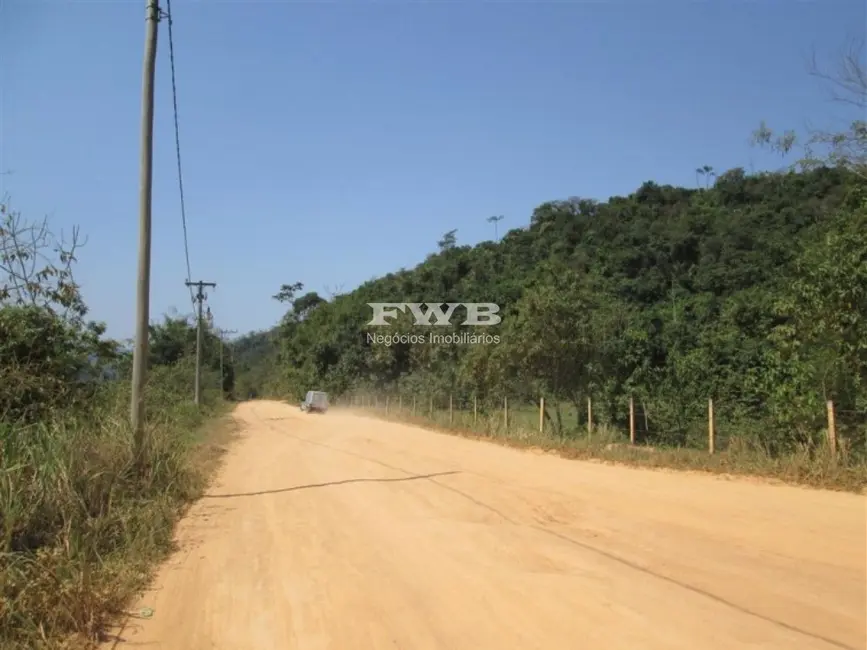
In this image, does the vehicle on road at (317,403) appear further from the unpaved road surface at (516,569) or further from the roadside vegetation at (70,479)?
the unpaved road surface at (516,569)

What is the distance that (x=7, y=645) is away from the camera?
416cm

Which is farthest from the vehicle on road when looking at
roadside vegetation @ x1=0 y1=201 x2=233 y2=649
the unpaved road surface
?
the unpaved road surface

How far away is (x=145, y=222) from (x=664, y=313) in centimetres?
2646

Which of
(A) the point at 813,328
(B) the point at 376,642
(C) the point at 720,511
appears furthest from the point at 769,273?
(B) the point at 376,642

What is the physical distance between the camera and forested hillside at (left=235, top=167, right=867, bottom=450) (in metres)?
11.1

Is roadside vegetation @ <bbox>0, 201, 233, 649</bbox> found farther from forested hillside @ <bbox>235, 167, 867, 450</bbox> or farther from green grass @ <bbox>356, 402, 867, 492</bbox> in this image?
forested hillside @ <bbox>235, 167, 867, 450</bbox>

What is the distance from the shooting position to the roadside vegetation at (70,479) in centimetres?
473

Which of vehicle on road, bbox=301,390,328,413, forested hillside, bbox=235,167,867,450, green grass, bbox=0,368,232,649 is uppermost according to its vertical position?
forested hillside, bbox=235,167,867,450

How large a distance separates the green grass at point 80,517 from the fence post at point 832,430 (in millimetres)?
10092

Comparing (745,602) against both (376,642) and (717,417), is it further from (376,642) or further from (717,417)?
(717,417)

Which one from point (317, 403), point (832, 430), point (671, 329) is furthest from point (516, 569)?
point (317, 403)

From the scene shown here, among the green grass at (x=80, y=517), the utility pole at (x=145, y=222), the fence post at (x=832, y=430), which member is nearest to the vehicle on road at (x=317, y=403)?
the green grass at (x=80, y=517)

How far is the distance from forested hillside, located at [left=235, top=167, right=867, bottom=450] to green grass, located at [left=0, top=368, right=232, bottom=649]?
1085 centimetres

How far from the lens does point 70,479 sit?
22.8 ft
